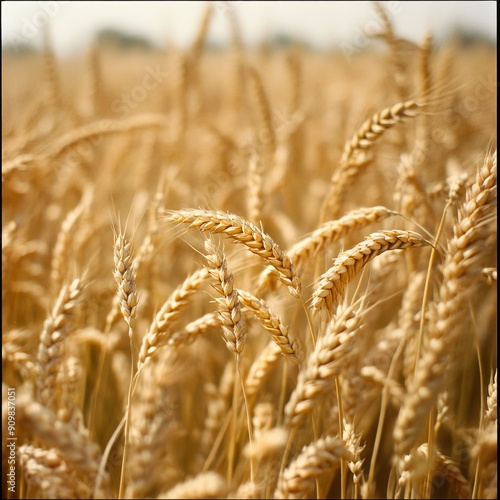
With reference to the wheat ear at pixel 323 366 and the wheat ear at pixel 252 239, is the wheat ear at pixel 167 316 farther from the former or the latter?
the wheat ear at pixel 323 366

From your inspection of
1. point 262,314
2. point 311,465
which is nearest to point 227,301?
point 262,314

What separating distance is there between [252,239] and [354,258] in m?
0.22

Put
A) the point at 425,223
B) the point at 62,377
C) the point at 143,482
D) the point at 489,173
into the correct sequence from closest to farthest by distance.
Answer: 1. the point at 489,173
2. the point at 143,482
3. the point at 62,377
4. the point at 425,223

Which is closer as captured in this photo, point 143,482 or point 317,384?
point 317,384

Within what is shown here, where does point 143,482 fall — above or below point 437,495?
above

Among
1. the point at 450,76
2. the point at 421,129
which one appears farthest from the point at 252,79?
the point at 450,76

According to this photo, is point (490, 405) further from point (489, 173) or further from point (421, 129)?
point (421, 129)

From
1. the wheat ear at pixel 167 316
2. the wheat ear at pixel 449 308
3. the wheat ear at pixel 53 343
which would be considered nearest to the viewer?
the wheat ear at pixel 449 308

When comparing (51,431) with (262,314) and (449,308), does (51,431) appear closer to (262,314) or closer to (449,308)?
(262,314)

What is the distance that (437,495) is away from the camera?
1886 mm

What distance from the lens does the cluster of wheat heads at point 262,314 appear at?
0.99 meters

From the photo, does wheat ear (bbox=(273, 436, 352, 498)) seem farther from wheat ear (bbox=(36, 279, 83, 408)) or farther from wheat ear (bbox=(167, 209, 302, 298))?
wheat ear (bbox=(36, 279, 83, 408))

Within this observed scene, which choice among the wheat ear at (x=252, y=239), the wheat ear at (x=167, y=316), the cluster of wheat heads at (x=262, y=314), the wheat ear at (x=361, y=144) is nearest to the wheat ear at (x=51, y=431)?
the cluster of wheat heads at (x=262, y=314)

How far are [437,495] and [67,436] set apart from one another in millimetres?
1624
